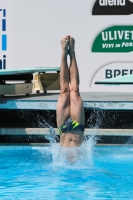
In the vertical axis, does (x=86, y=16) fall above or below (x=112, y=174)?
above

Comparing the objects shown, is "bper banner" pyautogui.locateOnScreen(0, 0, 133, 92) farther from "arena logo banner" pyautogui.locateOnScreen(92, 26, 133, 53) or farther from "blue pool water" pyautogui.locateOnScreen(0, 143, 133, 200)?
"blue pool water" pyautogui.locateOnScreen(0, 143, 133, 200)

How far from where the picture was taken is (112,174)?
713cm

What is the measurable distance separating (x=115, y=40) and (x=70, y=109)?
646 centimetres

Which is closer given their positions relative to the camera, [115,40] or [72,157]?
[72,157]

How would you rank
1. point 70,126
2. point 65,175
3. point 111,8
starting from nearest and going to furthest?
point 65,175 → point 70,126 → point 111,8

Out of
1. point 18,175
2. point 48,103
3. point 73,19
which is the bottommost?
point 18,175

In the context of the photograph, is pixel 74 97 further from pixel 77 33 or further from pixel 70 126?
pixel 77 33

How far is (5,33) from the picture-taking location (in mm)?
13336

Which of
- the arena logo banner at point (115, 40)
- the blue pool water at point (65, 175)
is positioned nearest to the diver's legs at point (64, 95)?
the blue pool water at point (65, 175)

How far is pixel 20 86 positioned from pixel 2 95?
1.34 feet

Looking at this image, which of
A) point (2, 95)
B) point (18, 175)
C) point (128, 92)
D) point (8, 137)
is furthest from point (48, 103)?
point (128, 92)

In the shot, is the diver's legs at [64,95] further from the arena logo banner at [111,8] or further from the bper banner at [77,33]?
the arena logo banner at [111,8]

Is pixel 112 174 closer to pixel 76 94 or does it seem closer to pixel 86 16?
pixel 76 94

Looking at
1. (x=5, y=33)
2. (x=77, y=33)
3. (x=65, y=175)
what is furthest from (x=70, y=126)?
(x=5, y=33)
